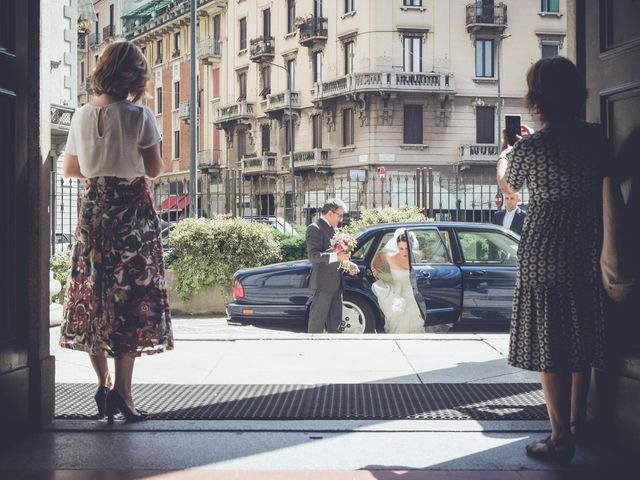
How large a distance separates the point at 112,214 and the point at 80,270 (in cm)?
34

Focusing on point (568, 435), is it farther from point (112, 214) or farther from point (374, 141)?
point (374, 141)

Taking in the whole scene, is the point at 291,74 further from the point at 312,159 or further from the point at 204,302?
the point at 204,302

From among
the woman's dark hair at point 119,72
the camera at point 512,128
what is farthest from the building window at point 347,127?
the woman's dark hair at point 119,72

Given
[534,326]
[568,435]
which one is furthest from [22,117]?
[568,435]

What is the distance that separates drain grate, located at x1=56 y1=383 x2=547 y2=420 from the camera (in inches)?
185

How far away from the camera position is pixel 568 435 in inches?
150

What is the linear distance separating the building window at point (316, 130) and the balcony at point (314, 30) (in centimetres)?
370

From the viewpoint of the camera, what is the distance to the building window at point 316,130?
1752 inches

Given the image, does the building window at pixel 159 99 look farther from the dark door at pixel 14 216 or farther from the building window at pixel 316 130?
the dark door at pixel 14 216

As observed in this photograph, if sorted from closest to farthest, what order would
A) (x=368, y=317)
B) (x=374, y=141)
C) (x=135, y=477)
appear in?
(x=135, y=477) < (x=368, y=317) < (x=374, y=141)

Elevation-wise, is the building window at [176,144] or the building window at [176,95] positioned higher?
the building window at [176,95]

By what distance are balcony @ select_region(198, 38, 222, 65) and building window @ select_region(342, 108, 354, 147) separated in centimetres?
1326

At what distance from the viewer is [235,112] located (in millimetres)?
50188

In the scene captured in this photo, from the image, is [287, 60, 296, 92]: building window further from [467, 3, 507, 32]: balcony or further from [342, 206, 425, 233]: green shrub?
[342, 206, 425, 233]: green shrub
